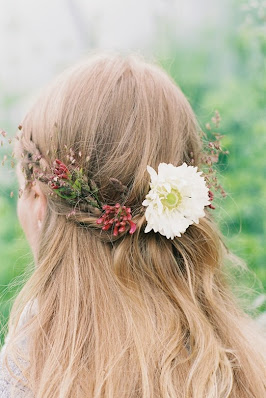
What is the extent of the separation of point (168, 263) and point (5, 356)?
359 millimetres

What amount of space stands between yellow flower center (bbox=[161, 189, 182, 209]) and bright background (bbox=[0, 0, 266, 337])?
1041mm

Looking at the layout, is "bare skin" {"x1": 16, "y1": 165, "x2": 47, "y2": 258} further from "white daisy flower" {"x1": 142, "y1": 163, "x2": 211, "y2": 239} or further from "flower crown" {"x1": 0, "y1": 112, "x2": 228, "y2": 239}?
"white daisy flower" {"x1": 142, "y1": 163, "x2": 211, "y2": 239}

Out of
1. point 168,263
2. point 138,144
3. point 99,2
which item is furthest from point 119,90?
point 99,2

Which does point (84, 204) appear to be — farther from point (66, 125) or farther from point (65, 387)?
point (65, 387)

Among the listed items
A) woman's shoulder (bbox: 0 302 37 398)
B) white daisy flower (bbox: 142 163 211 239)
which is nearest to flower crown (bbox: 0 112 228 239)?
white daisy flower (bbox: 142 163 211 239)

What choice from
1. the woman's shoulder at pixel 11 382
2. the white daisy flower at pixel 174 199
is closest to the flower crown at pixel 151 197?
the white daisy flower at pixel 174 199

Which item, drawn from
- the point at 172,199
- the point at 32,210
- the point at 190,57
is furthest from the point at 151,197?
the point at 190,57

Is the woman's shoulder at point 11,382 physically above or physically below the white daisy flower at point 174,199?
below

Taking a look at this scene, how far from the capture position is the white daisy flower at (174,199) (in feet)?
3.36

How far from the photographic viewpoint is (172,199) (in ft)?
3.45

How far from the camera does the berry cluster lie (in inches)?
40.4

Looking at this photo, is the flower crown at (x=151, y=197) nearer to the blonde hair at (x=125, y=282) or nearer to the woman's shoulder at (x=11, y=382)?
the blonde hair at (x=125, y=282)

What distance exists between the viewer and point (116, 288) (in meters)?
1.06

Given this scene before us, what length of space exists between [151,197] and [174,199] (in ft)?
0.16
